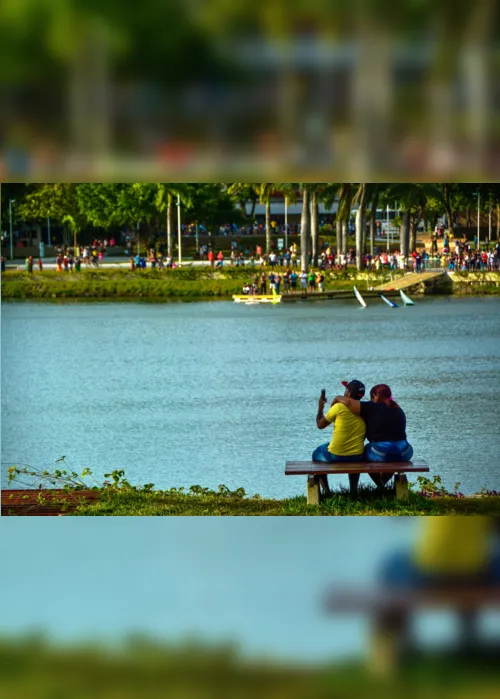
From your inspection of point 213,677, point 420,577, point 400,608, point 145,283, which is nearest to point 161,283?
point 145,283

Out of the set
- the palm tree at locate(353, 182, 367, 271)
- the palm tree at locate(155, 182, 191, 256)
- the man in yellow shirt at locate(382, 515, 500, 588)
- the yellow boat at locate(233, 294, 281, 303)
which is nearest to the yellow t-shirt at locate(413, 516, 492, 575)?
the man in yellow shirt at locate(382, 515, 500, 588)

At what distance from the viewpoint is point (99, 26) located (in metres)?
4.55

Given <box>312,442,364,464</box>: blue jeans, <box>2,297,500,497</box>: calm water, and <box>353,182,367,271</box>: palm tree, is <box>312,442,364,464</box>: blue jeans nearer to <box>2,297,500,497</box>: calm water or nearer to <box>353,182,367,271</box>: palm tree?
<box>2,297,500,497</box>: calm water

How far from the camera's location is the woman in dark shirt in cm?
1029

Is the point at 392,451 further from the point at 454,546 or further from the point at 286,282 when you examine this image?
the point at 286,282

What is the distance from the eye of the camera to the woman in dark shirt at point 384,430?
10289 millimetres

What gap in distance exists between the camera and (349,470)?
9883mm

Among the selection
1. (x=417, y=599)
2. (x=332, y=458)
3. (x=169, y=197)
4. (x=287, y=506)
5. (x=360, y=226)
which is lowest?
(x=287, y=506)

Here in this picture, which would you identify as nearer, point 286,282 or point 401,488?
point 401,488

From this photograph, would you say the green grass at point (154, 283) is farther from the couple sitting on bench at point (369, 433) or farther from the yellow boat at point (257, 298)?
the couple sitting on bench at point (369, 433)

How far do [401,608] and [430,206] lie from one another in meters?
63.5

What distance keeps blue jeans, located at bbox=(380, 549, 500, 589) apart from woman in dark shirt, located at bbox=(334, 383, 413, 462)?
13.3 ft

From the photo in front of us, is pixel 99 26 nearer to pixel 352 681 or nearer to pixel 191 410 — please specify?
pixel 352 681

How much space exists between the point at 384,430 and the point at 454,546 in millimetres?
4082
